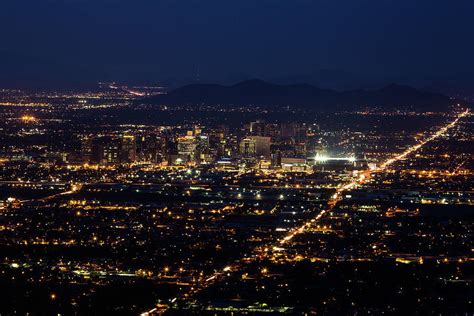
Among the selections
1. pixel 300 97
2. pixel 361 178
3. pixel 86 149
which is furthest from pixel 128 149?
pixel 300 97

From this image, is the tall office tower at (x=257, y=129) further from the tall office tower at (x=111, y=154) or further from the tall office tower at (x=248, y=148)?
the tall office tower at (x=111, y=154)

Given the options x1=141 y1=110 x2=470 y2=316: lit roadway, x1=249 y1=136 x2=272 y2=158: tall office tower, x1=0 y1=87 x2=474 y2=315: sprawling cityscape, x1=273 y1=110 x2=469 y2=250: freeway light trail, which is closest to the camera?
x1=0 y1=87 x2=474 y2=315: sprawling cityscape

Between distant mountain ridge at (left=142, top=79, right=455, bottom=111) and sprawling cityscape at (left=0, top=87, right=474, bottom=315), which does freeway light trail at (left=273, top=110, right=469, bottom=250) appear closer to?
sprawling cityscape at (left=0, top=87, right=474, bottom=315)

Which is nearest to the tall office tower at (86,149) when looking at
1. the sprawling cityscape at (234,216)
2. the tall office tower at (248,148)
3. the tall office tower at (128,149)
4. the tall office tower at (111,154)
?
the sprawling cityscape at (234,216)

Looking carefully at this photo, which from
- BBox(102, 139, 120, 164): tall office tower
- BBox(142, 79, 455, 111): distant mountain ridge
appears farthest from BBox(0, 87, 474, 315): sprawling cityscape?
BBox(142, 79, 455, 111): distant mountain ridge

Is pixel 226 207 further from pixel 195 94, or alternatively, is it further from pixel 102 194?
pixel 195 94

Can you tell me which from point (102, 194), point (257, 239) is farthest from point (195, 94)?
point (257, 239)
